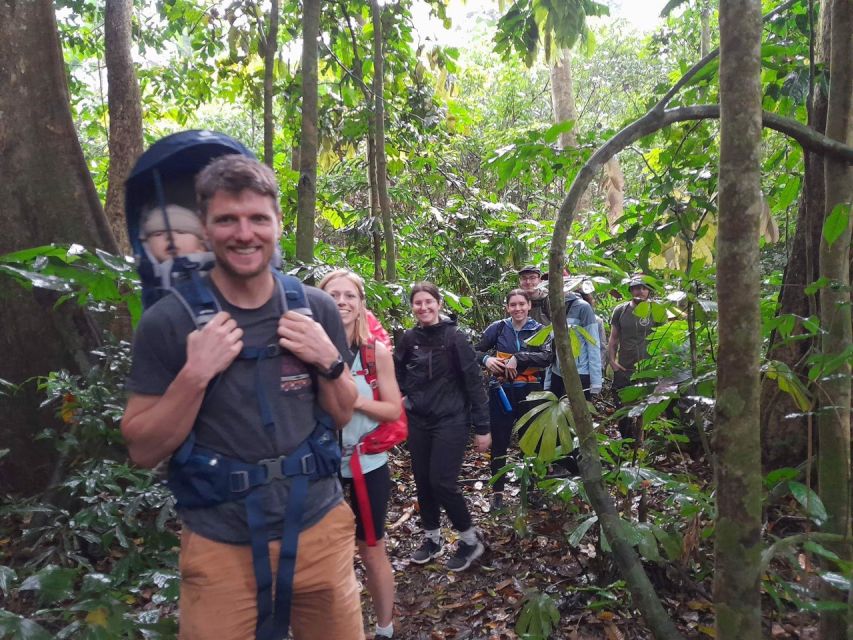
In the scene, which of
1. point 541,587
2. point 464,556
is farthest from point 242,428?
point 464,556

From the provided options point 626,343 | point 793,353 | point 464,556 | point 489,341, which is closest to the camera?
point 793,353

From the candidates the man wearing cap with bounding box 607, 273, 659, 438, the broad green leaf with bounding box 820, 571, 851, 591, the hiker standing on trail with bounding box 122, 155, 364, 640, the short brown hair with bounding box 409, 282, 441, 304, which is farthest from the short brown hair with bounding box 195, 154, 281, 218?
the man wearing cap with bounding box 607, 273, 659, 438

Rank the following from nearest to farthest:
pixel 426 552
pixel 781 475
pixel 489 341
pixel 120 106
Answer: pixel 781 475 < pixel 426 552 < pixel 489 341 < pixel 120 106

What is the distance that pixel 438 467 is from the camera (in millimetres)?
4207

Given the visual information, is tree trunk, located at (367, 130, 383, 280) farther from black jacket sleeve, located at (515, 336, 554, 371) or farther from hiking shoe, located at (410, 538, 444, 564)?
hiking shoe, located at (410, 538, 444, 564)

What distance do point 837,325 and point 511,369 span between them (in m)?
3.47

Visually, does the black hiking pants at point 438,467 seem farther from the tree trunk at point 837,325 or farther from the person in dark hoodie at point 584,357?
the tree trunk at point 837,325

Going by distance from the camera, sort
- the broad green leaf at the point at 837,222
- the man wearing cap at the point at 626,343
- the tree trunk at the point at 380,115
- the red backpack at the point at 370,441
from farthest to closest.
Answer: the man wearing cap at the point at 626,343
the tree trunk at the point at 380,115
the red backpack at the point at 370,441
the broad green leaf at the point at 837,222

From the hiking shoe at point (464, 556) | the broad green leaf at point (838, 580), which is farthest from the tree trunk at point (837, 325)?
the hiking shoe at point (464, 556)

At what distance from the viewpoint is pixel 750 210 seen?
1620mm

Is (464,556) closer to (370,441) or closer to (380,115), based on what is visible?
(370,441)

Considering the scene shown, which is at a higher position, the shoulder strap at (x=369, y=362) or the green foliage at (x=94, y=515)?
the shoulder strap at (x=369, y=362)

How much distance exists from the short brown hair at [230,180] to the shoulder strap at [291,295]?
0.85 ft

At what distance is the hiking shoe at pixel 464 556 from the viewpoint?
4.13 meters
